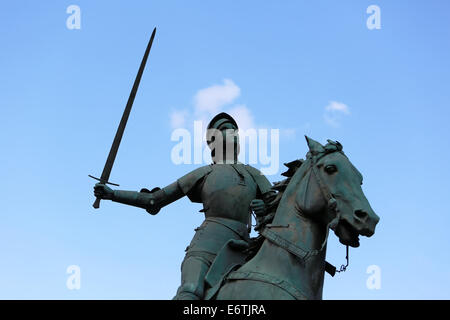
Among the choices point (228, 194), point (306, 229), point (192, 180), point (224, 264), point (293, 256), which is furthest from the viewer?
point (192, 180)

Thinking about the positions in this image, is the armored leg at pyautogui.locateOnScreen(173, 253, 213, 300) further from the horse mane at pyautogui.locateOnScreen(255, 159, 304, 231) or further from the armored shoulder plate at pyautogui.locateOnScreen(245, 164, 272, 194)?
the armored shoulder plate at pyautogui.locateOnScreen(245, 164, 272, 194)

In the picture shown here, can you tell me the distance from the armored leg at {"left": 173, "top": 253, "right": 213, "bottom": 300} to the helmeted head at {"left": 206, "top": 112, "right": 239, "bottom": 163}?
187cm

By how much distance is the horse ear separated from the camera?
956 cm

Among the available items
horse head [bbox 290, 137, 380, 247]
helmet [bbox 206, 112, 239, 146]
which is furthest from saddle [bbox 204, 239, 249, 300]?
helmet [bbox 206, 112, 239, 146]

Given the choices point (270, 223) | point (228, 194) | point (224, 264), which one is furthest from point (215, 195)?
point (270, 223)

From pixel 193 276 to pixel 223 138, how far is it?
2591mm

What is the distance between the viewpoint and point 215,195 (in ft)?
36.7

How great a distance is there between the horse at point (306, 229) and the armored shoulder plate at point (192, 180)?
212 centimetres

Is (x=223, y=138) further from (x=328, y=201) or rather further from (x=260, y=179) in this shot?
(x=328, y=201)

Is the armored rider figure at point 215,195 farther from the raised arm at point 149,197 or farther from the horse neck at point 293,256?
the horse neck at point 293,256

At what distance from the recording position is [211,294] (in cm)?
948
